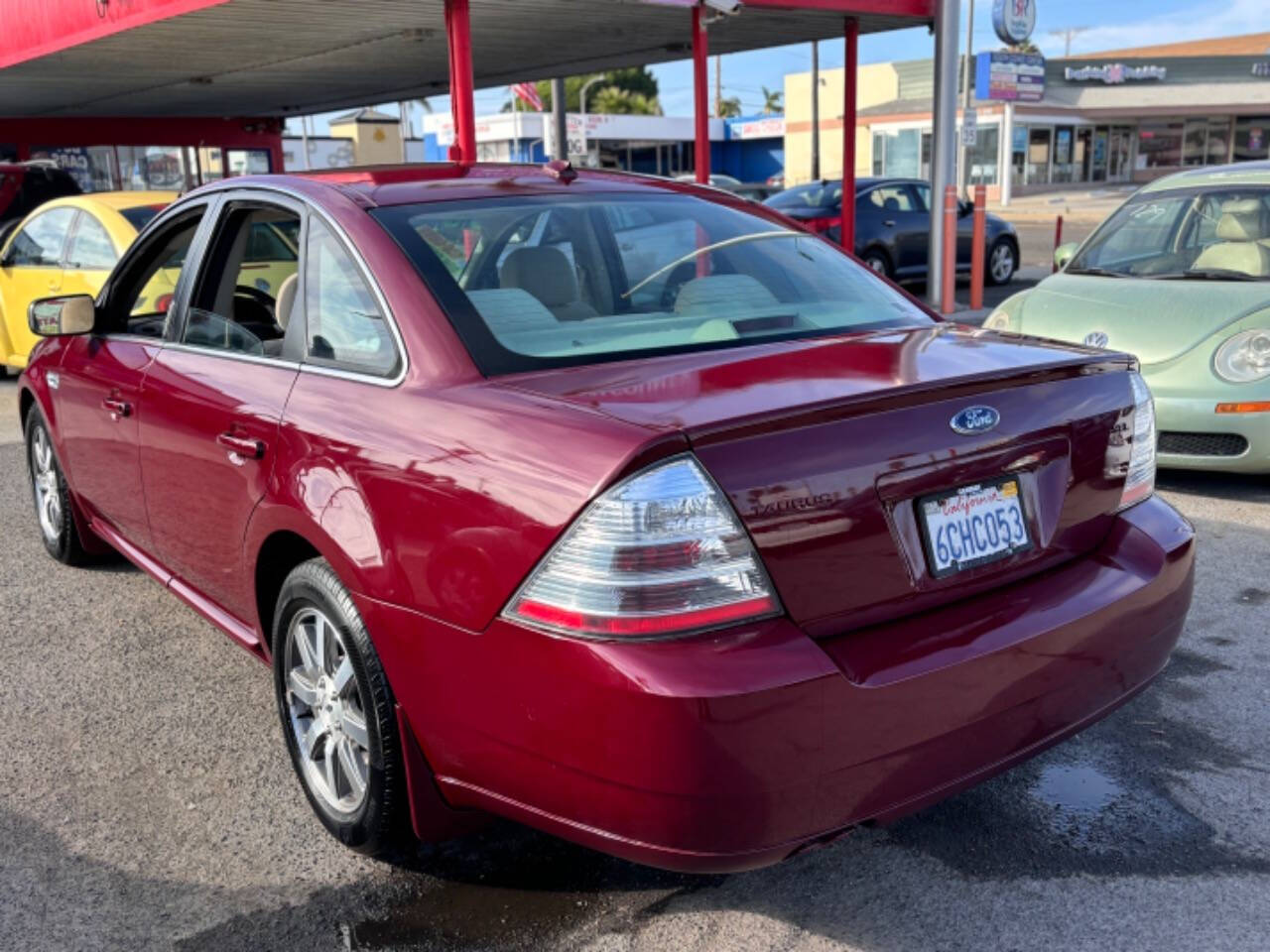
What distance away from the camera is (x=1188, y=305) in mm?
6375

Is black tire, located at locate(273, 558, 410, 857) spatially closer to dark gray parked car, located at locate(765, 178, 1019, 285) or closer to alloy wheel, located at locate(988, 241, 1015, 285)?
dark gray parked car, located at locate(765, 178, 1019, 285)

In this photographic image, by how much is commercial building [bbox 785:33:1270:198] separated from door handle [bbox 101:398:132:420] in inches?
1649

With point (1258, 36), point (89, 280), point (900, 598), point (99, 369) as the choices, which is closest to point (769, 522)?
point (900, 598)

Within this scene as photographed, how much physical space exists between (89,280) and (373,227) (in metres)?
7.10

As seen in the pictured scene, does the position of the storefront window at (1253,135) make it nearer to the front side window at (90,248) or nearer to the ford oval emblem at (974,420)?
the front side window at (90,248)

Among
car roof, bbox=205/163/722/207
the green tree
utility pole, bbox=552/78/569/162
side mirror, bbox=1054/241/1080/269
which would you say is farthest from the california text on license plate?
the green tree

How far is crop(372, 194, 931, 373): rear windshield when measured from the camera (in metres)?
2.96

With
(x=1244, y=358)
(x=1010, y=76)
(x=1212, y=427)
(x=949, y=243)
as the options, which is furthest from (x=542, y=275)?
(x=1010, y=76)

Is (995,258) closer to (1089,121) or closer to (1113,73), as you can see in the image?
(1089,121)

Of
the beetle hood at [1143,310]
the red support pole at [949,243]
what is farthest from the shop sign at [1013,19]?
the beetle hood at [1143,310]

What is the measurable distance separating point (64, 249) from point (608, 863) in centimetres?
840

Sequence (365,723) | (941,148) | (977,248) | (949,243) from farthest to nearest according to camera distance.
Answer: (977,248), (941,148), (949,243), (365,723)

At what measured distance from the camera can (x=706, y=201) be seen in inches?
149

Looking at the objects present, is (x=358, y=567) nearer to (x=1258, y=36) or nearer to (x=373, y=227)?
(x=373, y=227)
